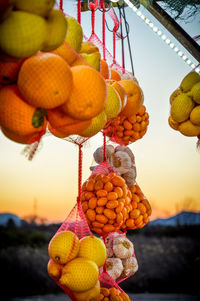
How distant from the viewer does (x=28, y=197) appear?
4332mm

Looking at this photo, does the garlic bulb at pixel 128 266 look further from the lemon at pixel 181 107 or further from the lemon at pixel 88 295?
the lemon at pixel 181 107

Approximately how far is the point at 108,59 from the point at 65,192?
2389 millimetres

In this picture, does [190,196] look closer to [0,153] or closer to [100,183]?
[0,153]

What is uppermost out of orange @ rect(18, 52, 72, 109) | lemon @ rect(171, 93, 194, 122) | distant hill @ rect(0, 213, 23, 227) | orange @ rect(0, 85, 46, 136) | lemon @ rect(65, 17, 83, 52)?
lemon @ rect(171, 93, 194, 122)

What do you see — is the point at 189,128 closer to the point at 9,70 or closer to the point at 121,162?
the point at 121,162

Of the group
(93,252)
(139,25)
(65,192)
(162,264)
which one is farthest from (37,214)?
(93,252)

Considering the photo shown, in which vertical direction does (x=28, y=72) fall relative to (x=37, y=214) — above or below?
above

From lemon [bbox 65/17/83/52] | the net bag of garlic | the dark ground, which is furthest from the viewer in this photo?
the dark ground

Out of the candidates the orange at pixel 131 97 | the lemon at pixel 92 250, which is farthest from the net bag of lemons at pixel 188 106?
the lemon at pixel 92 250

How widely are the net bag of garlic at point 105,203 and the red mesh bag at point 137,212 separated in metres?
0.21

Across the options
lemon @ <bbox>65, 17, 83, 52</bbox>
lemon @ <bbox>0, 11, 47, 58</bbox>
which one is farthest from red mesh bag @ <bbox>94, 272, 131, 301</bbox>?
lemon @ <bbox>0, 11, 47, 58</bbox>

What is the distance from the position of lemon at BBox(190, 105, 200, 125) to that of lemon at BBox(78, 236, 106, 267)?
0.62 meters

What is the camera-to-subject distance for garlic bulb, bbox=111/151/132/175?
213 centimetres

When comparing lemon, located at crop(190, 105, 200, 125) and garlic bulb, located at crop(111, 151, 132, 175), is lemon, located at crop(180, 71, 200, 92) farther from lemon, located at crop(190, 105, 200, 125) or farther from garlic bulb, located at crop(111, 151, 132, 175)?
garlic bulb, located at crop(111, 151, 132, 175)
